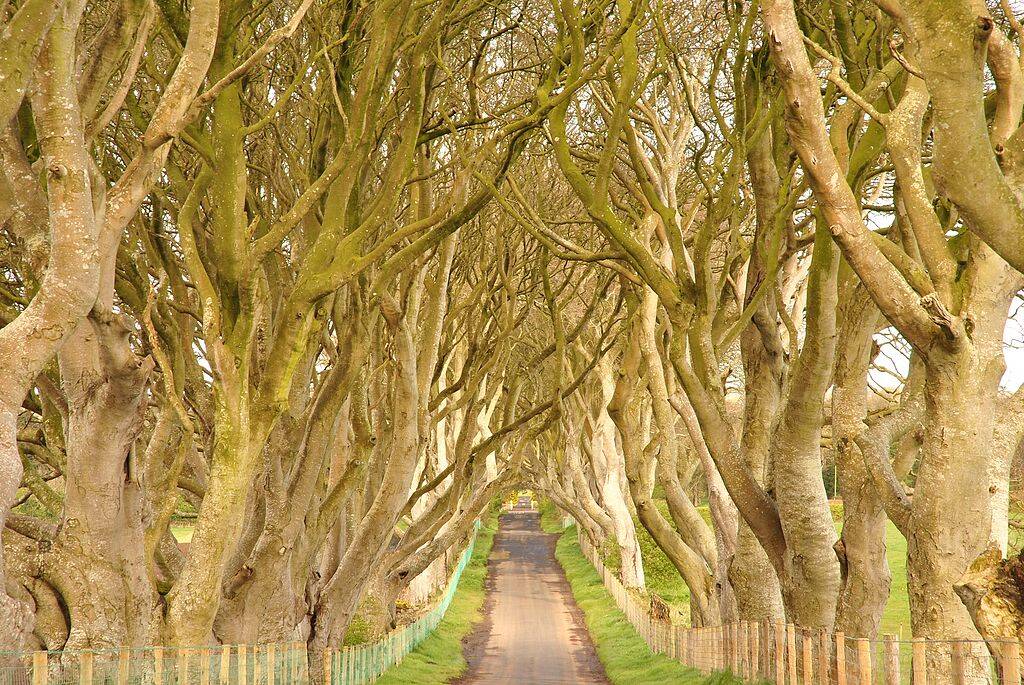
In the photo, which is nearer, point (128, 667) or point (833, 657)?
point (128, 667)

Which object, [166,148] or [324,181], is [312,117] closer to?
[324,181]

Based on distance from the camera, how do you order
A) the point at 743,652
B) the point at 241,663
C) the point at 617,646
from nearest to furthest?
1. the point at 241,663
2. the point at 743,652
3. the point at 617,646

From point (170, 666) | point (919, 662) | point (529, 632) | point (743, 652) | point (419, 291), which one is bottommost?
point (529, 632)

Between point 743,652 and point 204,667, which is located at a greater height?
point 204,667

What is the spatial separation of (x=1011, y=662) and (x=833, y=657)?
358 centimetres

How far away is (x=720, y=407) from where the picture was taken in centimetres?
1027

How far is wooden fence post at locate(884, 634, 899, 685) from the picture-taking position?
852 cm

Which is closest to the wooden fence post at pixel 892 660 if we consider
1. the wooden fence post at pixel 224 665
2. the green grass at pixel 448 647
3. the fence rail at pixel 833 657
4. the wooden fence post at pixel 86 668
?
the fence rail at pixel 833 657

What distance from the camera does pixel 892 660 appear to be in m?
8.55

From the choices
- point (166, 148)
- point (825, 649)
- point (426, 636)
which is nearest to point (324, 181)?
point (166, 148)

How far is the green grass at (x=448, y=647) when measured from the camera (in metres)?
22.7

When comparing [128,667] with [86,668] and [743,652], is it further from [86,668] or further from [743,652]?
[743,652]

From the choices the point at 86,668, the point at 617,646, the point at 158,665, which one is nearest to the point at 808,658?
the point at 158,665

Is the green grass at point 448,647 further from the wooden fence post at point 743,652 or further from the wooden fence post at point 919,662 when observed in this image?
the wooden fence post at point 919,662
